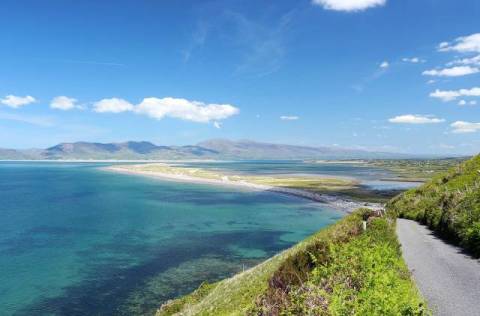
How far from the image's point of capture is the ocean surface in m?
43.1

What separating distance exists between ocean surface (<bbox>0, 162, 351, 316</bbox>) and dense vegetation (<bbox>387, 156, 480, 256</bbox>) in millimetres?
25068

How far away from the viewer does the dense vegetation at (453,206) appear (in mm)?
21938

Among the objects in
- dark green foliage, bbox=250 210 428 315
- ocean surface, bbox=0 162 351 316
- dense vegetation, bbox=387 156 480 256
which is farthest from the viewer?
ocean surface, bbox=0 162 351 316

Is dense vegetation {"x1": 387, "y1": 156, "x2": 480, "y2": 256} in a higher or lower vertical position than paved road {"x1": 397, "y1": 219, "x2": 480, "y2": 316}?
higher

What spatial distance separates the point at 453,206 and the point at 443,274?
12.4 m

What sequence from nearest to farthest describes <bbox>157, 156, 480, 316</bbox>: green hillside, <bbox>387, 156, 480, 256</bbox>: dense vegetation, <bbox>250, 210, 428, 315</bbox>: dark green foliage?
<bbox>250, 210, 428, 315</bbox>: dark green foliage, <bbox>157, 156, 480, 316</bbox>: green hillside, <bbox>387, 156, 480, 256</bbox>: dense vegetation

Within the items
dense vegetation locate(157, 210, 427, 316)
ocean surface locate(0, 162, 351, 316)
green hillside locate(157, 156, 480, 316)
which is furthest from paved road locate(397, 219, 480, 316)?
ocean surface locate(0, 162, 351, 316)

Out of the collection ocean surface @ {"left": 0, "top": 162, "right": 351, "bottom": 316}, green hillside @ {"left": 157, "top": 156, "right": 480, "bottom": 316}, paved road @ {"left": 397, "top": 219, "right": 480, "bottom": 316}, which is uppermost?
green hillside @ {"left": 157, "top": 156, "right": 480, "bottom": 316}

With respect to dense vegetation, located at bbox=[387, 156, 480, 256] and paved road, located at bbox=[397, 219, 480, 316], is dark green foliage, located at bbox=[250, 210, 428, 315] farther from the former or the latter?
dense vegetation, located at bbox=[387, 156, 480, 256]

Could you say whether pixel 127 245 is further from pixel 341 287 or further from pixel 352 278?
pixel 341 287

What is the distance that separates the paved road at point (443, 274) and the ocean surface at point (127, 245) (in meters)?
27.8

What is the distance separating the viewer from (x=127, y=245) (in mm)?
67750

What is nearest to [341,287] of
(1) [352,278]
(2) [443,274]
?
(1) [352,278]

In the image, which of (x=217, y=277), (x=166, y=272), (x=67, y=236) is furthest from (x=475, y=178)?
(x=67, y=236)
